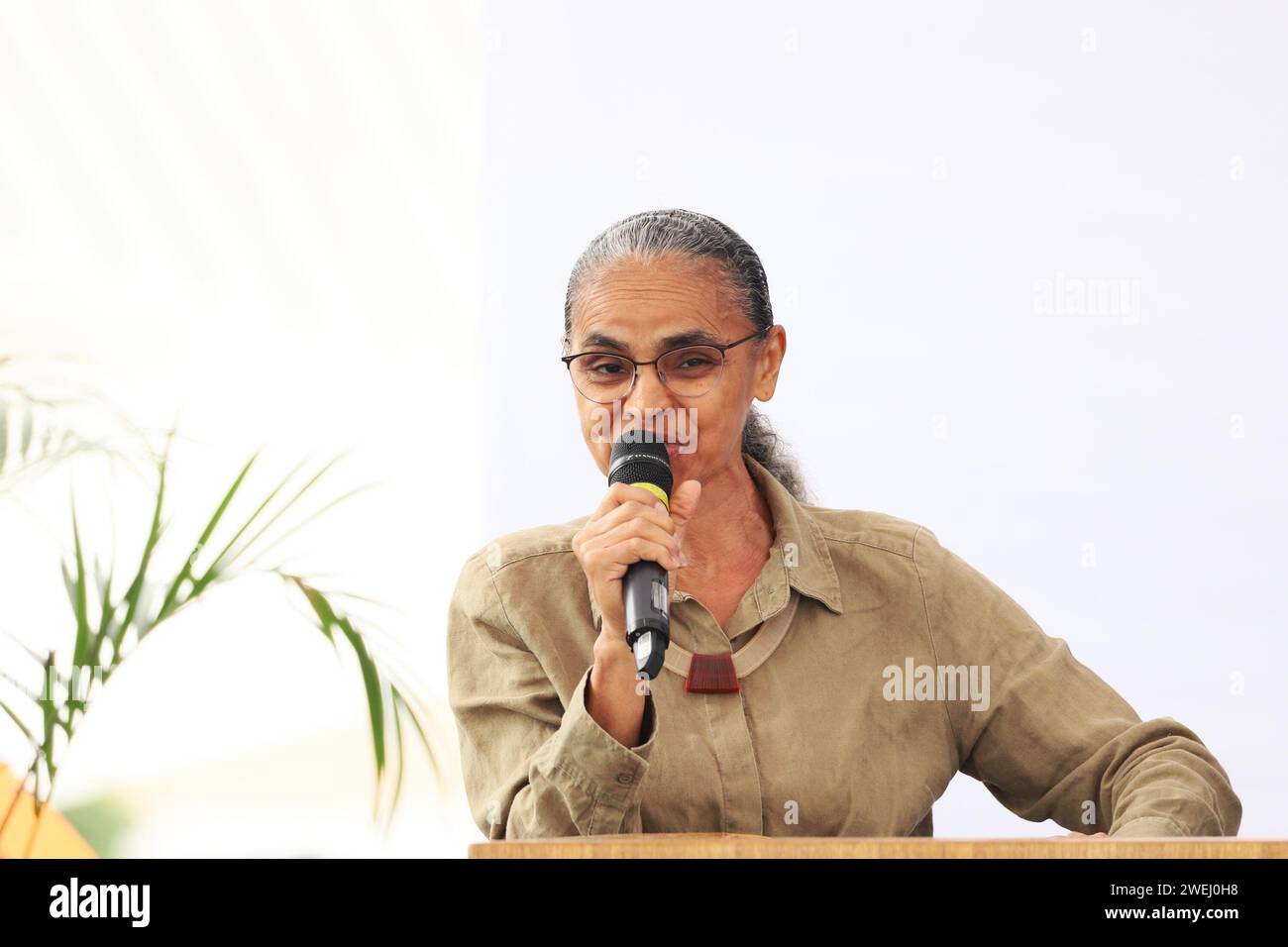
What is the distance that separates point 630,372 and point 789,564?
0.31 metres

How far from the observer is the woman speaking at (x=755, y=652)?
1.50m

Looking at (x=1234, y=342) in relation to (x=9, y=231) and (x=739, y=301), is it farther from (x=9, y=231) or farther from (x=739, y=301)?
(x=9, y=231)

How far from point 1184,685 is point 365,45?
283cm

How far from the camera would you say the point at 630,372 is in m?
1.55

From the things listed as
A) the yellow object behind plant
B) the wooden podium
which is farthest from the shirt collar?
the yellow object behind plant

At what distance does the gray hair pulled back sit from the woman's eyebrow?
0.11 metres

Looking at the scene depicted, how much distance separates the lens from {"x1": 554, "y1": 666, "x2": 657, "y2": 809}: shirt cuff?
1.28m

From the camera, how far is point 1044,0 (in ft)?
10.7

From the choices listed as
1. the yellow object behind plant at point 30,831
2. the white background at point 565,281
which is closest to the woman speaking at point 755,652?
the white background at point 565,281

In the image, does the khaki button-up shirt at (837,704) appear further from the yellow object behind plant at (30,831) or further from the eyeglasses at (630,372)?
the yellow object behind plant at (30,831)

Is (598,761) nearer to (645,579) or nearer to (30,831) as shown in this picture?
(645,579)

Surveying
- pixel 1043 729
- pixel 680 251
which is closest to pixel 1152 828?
pixel 1043 729

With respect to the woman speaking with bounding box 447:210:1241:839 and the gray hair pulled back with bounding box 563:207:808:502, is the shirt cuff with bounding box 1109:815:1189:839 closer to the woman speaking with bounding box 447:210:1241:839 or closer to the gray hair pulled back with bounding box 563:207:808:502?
the woman speaking with bounding box 447:210:1241:839
